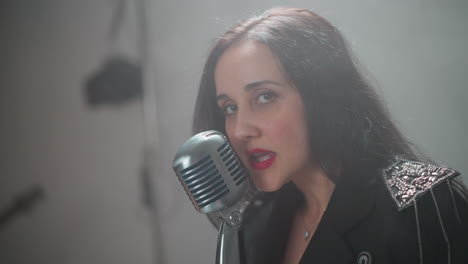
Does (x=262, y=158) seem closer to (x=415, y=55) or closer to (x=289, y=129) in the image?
(x=289, y=129)

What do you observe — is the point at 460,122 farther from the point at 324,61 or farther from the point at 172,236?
the point at 172,236

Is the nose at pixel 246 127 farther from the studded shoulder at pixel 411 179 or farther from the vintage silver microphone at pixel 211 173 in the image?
the studded shoulder at pixel 411 179

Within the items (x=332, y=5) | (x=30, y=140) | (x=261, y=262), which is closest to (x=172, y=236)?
(x=261, y=262)

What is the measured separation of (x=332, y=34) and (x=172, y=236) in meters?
0.69

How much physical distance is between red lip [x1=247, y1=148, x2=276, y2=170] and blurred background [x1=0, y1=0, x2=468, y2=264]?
0.29 meters

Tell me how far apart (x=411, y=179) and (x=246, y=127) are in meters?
0.34

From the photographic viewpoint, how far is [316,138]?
0.84 m

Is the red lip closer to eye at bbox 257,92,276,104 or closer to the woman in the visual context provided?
the woman

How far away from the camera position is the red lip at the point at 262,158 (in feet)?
2.68

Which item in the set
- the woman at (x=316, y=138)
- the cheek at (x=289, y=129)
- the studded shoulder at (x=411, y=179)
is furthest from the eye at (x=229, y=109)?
the studded shoulder at (x=411, y=179)

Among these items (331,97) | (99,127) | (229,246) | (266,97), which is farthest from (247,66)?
(99,127)

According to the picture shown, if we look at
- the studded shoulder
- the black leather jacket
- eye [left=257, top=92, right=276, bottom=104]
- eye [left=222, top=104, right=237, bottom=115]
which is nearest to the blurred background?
eye [left=222, top=104, right=237, bottom=115]

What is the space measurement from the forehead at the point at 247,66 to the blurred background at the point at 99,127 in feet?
0.51

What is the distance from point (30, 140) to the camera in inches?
46.7
